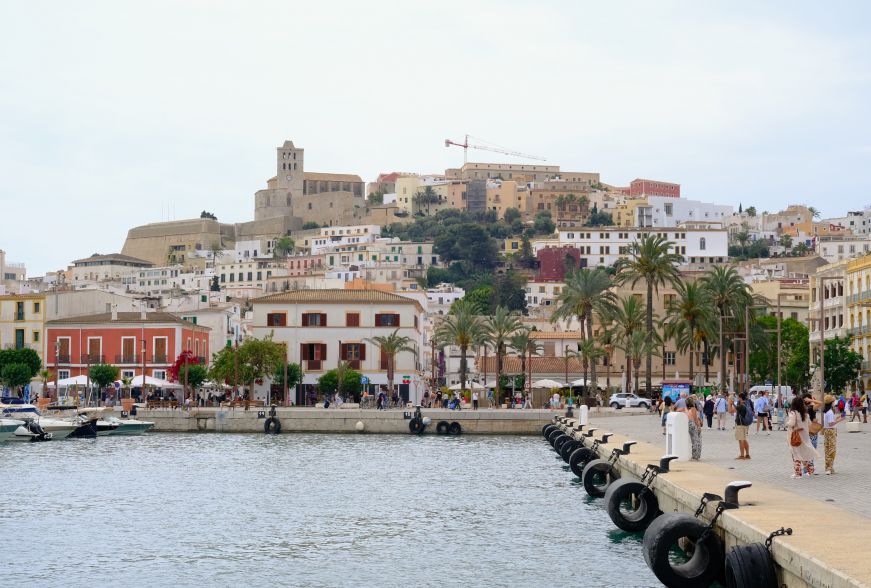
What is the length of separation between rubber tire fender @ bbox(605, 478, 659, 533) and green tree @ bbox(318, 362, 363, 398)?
193 feet

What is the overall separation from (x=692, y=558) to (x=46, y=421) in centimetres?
4985

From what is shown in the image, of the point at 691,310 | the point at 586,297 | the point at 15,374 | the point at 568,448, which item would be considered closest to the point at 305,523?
the point at 568,448

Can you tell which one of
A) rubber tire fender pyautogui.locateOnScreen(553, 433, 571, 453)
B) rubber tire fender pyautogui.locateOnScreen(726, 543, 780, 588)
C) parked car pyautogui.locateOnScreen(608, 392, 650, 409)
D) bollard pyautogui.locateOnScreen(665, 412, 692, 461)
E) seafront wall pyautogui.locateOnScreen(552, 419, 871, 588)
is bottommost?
rubber tire fender pyautogui.locateOnScreen(553, 433, 571, 453)

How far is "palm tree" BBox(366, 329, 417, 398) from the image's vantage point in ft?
278

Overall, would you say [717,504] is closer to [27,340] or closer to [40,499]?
[40,499]

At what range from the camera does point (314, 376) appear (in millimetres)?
87875

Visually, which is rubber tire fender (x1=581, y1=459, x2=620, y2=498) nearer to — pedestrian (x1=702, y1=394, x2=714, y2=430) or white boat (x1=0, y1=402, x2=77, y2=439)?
pedestrian (x1=702, y1=394, x2=714, y2=430)

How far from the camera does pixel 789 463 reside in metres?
29.5

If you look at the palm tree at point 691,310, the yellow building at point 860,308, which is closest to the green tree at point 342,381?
the palm tree at point 691,310

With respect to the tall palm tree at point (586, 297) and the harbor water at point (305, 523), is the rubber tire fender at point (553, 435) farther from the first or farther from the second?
the tall palm tree at point (586, 297)

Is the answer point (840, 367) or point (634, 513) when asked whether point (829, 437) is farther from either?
point (840, 367)

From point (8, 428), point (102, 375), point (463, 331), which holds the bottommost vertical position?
point (8, 428)

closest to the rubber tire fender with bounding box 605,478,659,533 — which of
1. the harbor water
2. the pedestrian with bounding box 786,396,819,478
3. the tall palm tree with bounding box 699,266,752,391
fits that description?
the harbor water

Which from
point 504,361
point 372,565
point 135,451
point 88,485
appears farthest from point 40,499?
point 504,361
